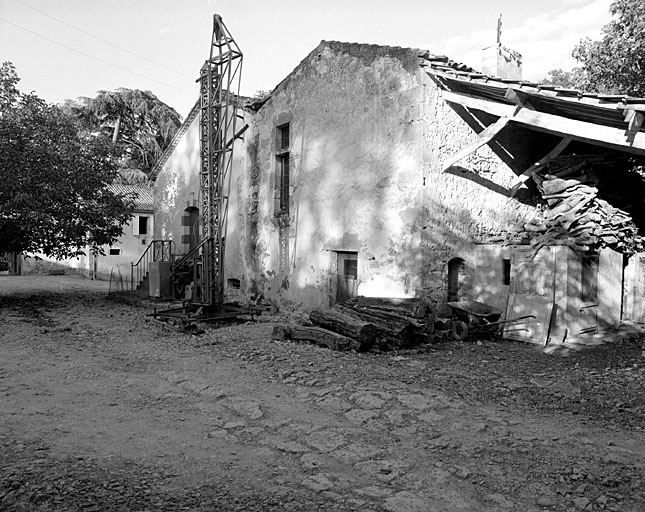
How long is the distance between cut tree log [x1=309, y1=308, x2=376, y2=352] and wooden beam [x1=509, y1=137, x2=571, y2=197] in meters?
4.92

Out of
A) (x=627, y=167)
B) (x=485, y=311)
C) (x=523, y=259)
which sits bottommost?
(x=485, y=311)

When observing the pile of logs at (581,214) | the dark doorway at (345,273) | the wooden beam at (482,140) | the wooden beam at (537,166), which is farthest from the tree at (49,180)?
the pile of logs at (581,214)

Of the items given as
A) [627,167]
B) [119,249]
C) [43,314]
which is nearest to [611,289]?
[627,167]

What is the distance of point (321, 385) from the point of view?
682cm

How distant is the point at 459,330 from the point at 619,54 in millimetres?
8935

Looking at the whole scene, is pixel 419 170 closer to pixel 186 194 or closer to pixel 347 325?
pixel 347 325

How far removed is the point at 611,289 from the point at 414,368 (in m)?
5.14

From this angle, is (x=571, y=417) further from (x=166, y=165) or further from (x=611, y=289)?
(x=166, y=165)

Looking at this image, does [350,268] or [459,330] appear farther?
[350,268]

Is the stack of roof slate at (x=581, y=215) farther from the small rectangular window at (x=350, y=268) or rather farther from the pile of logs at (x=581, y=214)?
the small rectangular window at (x=350, y=268)

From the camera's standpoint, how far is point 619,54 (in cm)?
1340

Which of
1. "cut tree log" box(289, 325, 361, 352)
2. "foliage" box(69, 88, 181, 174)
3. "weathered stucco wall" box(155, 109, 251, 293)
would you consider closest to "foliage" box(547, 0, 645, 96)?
"weathered stucco wall" box(155, 109, 251, 293)

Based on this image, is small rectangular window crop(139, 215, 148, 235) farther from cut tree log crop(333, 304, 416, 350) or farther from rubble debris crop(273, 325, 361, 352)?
cut tree log crop(333, 304, 416, 350)

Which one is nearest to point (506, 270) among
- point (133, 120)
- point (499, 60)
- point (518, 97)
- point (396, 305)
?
point (396, 305)
